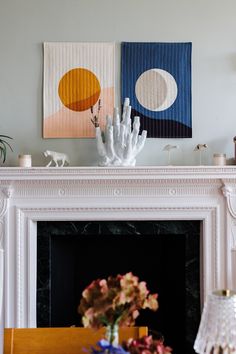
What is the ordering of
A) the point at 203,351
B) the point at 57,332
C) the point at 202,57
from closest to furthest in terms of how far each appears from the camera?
the point at 203,351
the point at 57,332
the point at 202,57

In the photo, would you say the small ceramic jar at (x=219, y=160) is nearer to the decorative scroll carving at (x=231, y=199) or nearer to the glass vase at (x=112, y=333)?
the decorative scroll carving at (x=231, y=199)

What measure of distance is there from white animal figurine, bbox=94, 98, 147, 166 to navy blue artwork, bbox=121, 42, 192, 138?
152 mm

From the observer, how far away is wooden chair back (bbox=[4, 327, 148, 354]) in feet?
4.82

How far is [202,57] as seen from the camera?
2.83 m

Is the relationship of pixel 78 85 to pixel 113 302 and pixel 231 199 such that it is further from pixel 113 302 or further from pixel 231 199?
pixel 113 302

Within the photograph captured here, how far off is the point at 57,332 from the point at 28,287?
1.30m

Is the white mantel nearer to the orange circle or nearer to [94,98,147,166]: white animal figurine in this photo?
[94,98,147,166]: white animal figurine

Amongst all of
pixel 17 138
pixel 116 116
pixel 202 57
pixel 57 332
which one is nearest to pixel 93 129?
pixel 116 116

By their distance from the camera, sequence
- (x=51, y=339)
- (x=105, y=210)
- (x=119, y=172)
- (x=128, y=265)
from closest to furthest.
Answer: (x=51, y=339)
(x=119, y=172)
(x=105, y=210)
(x=128, y=265)

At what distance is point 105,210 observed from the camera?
2738 millimetres

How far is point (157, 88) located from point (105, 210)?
2.71 ft

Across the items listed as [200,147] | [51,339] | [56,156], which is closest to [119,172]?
[56,156]

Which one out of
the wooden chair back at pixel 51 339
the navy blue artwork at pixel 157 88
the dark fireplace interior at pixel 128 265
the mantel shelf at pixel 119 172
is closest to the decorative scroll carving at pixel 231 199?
the mantel shelf at pixel 119 172

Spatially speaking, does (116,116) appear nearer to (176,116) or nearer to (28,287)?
(176,116)
